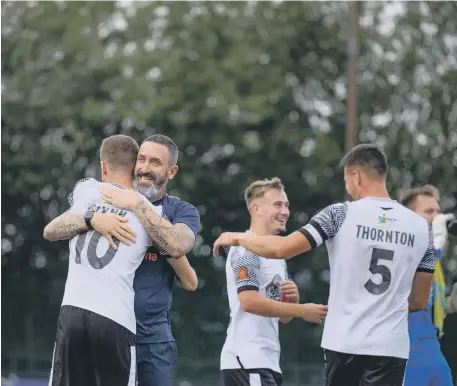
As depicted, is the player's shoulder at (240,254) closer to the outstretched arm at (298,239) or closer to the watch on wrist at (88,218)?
the outstretched arm at (298,239)

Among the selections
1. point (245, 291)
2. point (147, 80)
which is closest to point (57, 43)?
point (147, 80)

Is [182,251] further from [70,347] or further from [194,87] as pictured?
[194,87]

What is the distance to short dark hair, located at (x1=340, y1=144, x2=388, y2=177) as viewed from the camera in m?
5.88

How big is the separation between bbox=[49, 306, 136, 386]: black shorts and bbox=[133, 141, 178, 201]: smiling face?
2.94 ft

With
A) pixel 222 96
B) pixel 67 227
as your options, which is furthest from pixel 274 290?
pixel 222 96

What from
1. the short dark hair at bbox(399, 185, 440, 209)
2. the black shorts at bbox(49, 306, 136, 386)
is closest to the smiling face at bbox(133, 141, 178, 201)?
the black shorts at bbox(49, 306, 136, 386)

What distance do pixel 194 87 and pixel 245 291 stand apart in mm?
20158

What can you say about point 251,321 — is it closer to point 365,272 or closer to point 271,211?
point 271,211

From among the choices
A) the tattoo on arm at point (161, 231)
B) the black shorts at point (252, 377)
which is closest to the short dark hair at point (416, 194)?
the black shorts at point (252, 377)

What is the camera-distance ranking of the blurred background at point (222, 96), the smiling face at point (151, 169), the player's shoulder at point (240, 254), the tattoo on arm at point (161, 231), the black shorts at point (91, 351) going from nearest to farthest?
1. the black shorts at point (91, 351)
2. the tattoo on arm at point (161, 231)
3. the smiling face at point (151, 169)
4. the player's shoulder at point (240, 254)
5. the blurred background at point (222, 96)

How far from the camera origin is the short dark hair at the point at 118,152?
574 centimetres

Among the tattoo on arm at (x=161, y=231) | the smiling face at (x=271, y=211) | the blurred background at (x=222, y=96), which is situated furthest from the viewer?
the blurred background at (x=222, y=96)

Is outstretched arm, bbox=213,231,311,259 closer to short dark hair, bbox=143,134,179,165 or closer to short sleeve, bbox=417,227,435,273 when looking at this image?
short dark hair, bbox=143,134,179,165

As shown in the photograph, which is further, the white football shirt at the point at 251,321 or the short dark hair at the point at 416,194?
the short dark hair at the point at 416,194
